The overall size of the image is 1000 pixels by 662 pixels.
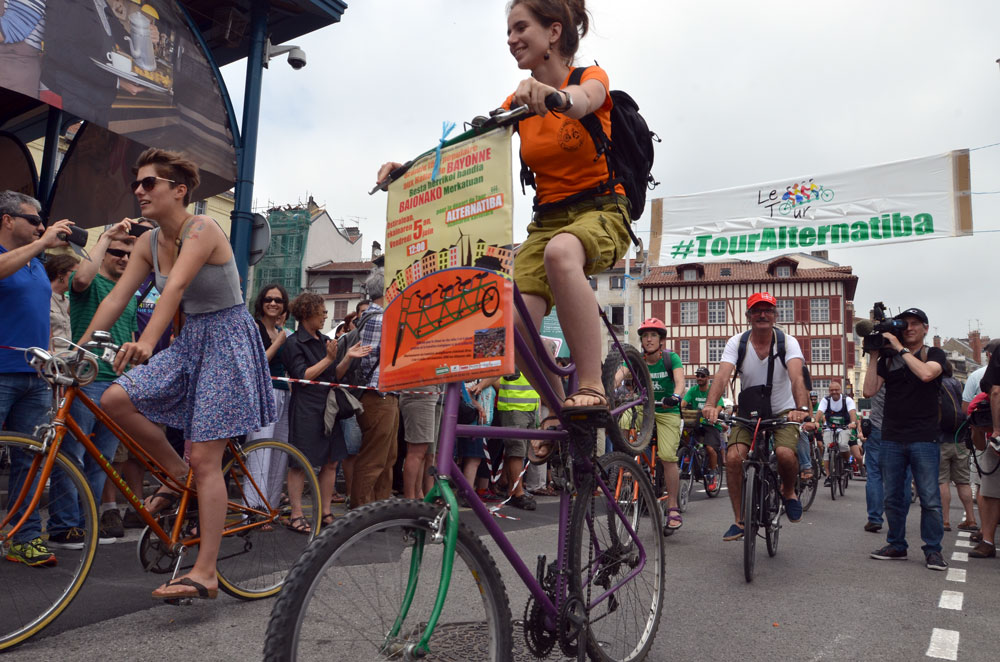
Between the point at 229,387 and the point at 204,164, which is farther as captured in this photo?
the point at 204,164

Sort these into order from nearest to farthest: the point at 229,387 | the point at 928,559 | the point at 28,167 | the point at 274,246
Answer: the point at 229,387, the point at 928,559, the point at 28,167, the point at 274,246

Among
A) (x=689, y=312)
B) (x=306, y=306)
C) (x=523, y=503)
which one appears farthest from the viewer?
(x=689, y=312)

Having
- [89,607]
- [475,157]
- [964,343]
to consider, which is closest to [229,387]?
[89,607]

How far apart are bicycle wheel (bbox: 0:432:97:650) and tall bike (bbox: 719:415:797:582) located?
423 cm

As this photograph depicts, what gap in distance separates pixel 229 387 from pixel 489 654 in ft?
6.51

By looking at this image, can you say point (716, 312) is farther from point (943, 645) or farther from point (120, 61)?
point (943, 645)

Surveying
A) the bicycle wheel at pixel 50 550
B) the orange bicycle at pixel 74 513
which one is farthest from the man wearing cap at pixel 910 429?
the bicycle wheel at pixel 50 550

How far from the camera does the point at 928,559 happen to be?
605 cm

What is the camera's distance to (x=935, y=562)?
19.7 ft

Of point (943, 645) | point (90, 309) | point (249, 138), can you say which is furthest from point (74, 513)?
point (249, 138)

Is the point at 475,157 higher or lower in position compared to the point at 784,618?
higher

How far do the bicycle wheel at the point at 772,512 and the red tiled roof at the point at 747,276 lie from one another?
49613 millimetres

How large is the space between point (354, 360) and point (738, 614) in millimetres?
3860

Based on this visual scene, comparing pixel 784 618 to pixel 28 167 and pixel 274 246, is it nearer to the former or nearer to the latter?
pixel 28 167
